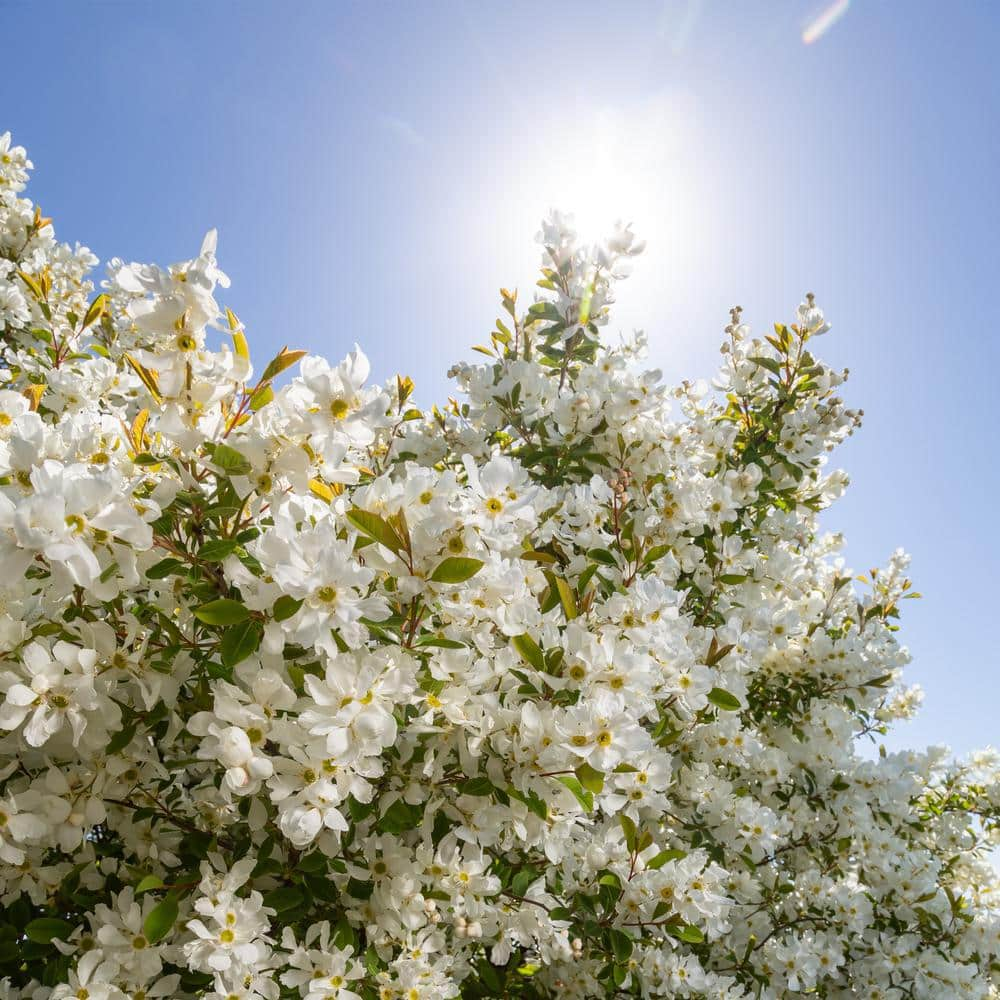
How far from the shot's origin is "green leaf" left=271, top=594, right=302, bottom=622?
58.2 inches

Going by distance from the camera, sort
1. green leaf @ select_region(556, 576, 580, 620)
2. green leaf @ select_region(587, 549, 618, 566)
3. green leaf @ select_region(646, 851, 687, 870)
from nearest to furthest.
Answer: green leaf @ select_region(556, 576, 580, 620), green leaf @ select_region(646, 851, 687, 870), green leaf @ select_region(587, 549, 618, 566)

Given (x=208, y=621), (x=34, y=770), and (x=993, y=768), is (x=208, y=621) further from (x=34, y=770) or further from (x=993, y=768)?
(x=993, y=768)

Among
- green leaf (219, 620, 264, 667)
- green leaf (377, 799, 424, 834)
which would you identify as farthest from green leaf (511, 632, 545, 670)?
green leaf (219, 620, 264, 667)

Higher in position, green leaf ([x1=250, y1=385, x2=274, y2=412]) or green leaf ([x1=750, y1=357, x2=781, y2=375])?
green leaf ([x1=750, y1=357, x2=781, y2=375])

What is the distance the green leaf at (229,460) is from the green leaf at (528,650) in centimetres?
84

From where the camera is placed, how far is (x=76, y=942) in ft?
6.49

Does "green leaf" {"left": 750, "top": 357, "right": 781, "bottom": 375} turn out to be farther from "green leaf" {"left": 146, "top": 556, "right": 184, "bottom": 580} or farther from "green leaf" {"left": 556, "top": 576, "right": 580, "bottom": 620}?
"green leaf" {"left": 146, "top": 556, "right": 184, "bottom": 580}

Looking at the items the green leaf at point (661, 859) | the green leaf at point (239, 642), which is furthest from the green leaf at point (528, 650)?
the green leaf at point (661, 859)

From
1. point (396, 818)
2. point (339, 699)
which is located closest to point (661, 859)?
point (396, 818)

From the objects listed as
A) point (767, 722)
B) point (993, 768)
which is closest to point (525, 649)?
point (767, 722)

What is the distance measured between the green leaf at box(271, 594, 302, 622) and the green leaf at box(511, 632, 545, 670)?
0.62m

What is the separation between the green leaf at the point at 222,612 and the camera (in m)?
1.52

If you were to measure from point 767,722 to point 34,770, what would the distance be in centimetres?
381

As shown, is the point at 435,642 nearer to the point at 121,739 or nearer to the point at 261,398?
the point at 261,398
